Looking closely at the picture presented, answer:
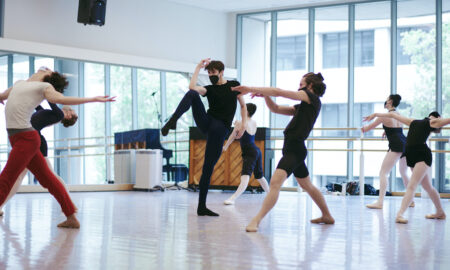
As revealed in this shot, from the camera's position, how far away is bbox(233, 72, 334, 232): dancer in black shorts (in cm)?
429

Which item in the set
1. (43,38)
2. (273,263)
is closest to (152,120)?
(43,38)

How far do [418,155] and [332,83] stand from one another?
823 cm

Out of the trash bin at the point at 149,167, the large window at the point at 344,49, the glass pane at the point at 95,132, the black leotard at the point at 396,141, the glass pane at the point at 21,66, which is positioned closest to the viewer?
the black leotard at the point at 396,141

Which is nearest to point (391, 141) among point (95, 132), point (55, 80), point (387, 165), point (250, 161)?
point (387, 165)

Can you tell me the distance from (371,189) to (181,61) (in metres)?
5.57

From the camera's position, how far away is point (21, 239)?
358 centimetres

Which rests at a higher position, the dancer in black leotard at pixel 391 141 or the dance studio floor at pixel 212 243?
the dancer in black leotard at pixel 391 141

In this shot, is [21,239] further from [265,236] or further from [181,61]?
[181,61]

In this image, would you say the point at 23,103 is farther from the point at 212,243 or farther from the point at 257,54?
the point at 257,54

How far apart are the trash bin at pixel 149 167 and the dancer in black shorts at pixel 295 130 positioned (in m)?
6.42

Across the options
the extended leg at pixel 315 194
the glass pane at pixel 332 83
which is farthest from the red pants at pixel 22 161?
the glass pane at pixel 332 83

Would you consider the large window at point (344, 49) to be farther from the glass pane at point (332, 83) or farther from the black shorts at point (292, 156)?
the black shorts at point (292, 156)

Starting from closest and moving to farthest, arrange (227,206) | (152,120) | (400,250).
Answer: (400,250), (227,206), (152,120)

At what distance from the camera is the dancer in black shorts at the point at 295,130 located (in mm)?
4285
